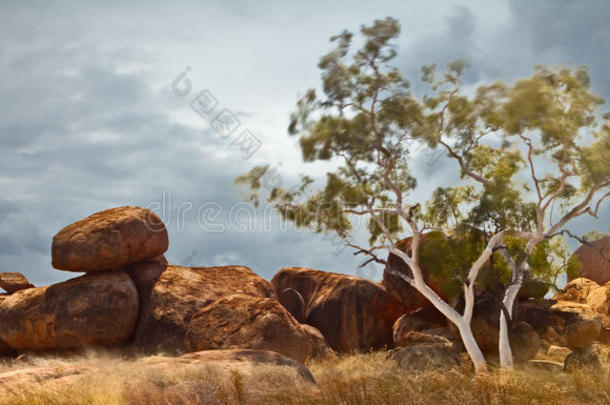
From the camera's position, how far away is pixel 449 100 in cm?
2273

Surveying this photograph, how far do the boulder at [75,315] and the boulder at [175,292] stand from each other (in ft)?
2.09

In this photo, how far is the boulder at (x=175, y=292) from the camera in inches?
828

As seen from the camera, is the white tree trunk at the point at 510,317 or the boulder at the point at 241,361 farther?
the white tree trunk at the point at 510,317

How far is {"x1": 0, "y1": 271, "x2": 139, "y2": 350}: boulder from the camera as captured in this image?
69.2ft

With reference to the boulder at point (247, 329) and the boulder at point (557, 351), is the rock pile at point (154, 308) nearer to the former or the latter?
the boulder at point (557, 351)

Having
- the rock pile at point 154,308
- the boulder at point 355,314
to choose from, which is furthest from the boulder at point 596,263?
the boulder at point 355,314

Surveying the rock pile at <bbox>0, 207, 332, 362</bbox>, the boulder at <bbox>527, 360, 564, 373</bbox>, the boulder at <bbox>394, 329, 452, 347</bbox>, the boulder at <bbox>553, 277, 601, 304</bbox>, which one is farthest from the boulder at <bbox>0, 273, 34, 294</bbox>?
the boulder at <bbox>553, 277, 601, 304</bbox>

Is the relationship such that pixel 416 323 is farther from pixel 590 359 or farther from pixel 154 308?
pixel 154 308

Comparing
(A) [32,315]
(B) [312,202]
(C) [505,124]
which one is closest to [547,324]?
(C) [505,124]

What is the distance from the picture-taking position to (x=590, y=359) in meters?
17.7

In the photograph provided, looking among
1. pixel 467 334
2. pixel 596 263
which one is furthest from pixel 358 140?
pixel 596 263

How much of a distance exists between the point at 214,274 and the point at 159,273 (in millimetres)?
2311

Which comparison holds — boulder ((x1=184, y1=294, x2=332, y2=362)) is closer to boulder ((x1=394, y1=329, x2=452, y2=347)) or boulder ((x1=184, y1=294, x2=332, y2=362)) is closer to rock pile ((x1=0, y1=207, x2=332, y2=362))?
rock pile ((x1=0, y1=207, x2=332, y2=362))

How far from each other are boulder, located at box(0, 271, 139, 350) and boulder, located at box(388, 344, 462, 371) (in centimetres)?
1011
